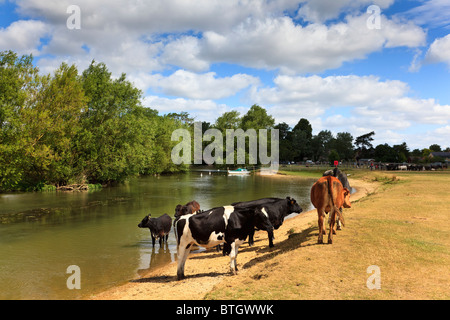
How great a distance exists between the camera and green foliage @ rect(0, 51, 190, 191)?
3322 cm

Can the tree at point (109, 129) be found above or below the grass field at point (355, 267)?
above

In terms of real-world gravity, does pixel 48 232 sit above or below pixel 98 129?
below

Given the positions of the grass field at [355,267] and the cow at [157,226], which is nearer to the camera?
the grass field at [355,267]

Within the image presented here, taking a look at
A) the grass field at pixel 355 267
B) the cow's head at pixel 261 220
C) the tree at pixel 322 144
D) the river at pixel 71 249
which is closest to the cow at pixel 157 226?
the river at pixel 71 249

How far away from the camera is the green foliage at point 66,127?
33219 mm

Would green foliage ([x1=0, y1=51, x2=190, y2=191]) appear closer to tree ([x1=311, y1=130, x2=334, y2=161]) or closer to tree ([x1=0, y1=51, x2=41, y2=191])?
tree ([x1=0, y1=51, x2=41, y2=191])

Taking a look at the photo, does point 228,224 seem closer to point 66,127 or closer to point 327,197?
point 327,197

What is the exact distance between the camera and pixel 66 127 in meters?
41.2

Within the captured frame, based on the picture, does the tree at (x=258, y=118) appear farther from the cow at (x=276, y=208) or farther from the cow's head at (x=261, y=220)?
the cow's head at (x=261, y=220)

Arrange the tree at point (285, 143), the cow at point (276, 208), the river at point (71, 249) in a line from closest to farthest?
the river at point (71, 249) < the cow at point (276, 208) < the tree at point (285, 143)
